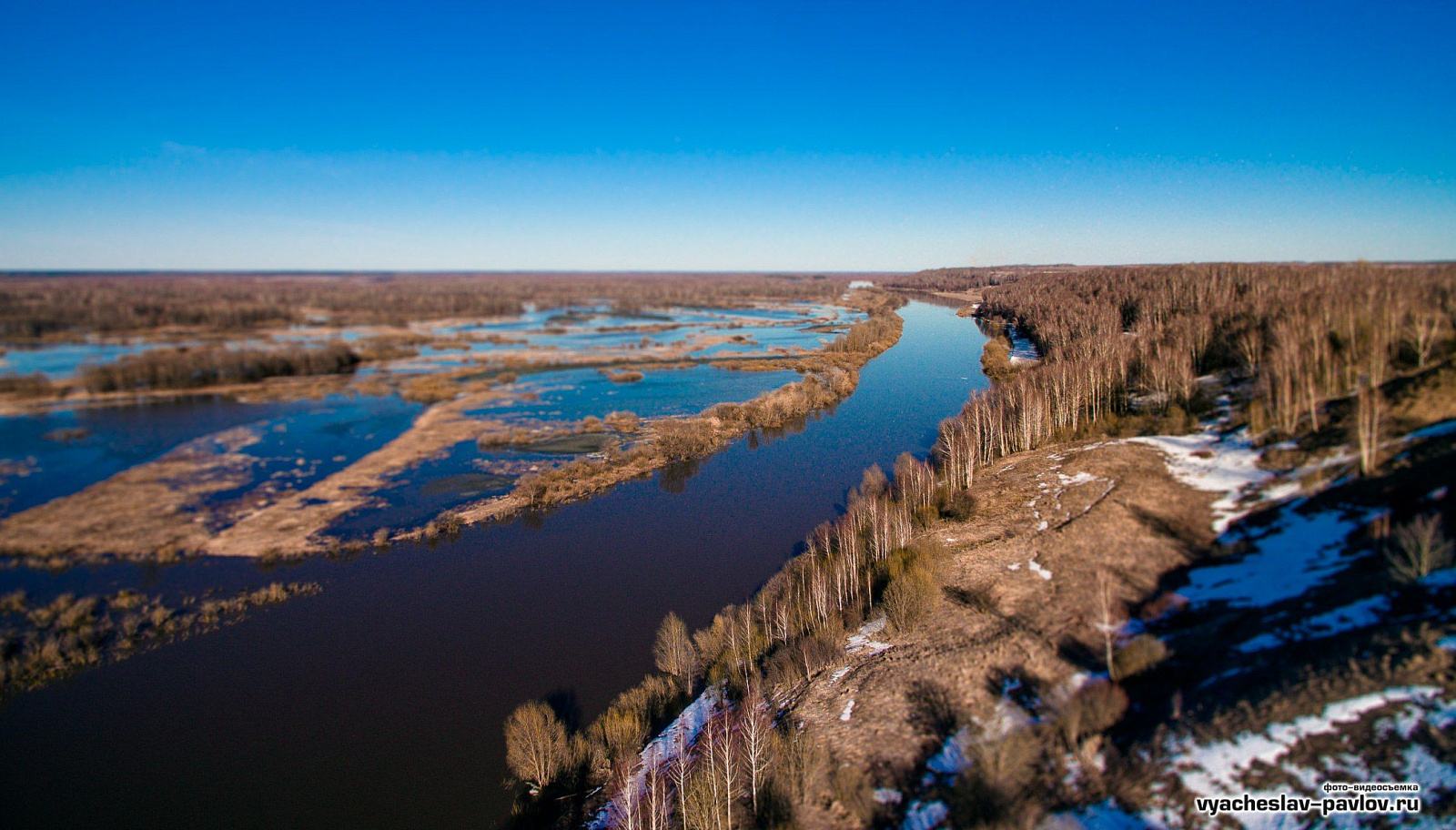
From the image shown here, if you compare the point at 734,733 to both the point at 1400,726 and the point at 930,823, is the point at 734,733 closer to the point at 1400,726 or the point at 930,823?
the point at 930,823

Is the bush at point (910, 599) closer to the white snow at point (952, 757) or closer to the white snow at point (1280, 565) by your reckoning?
the white snow at point (952, 757)

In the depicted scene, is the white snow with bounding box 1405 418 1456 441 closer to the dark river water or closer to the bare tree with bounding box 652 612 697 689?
the dark river water

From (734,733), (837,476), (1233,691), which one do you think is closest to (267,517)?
(734,733)

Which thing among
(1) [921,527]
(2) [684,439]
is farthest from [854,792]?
(2) [684,439]

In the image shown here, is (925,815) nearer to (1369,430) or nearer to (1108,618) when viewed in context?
(1108,618)

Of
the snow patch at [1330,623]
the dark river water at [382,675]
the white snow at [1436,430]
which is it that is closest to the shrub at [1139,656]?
the snow patch at [1330,623]
